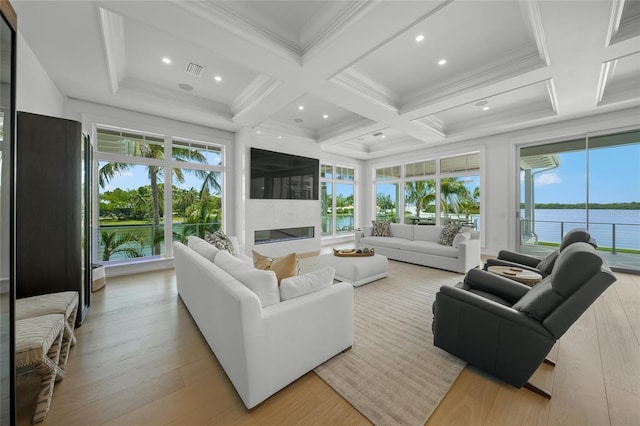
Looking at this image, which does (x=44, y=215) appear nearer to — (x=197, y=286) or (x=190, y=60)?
(x=197, y=286)

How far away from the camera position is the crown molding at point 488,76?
9.84 feet

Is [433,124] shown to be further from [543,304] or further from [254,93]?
[543,304]

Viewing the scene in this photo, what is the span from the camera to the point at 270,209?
225 inches

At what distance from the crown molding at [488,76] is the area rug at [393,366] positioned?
3.19 metres

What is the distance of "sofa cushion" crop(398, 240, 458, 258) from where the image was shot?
14.5 feet

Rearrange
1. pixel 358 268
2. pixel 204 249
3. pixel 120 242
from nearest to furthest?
pixel 204 249, pixel 358 268, pixel 120 242

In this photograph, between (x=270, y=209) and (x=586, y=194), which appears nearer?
(x=586, y=194)

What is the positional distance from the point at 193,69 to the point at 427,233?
17.5ft

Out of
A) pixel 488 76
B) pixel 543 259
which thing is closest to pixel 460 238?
pixel 543 259

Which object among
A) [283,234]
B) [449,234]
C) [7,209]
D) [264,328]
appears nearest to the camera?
[7,209]

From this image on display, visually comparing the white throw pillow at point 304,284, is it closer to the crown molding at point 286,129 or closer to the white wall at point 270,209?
the white wall at point 270,209

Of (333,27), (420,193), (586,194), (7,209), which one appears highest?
(333,27)

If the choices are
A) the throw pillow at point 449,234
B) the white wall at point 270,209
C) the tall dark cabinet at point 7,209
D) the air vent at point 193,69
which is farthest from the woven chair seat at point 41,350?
the throw pillow at point 449,234

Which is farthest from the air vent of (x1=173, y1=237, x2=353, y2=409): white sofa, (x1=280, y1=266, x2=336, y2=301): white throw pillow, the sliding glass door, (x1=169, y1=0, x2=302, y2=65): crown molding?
the sliding glass door
